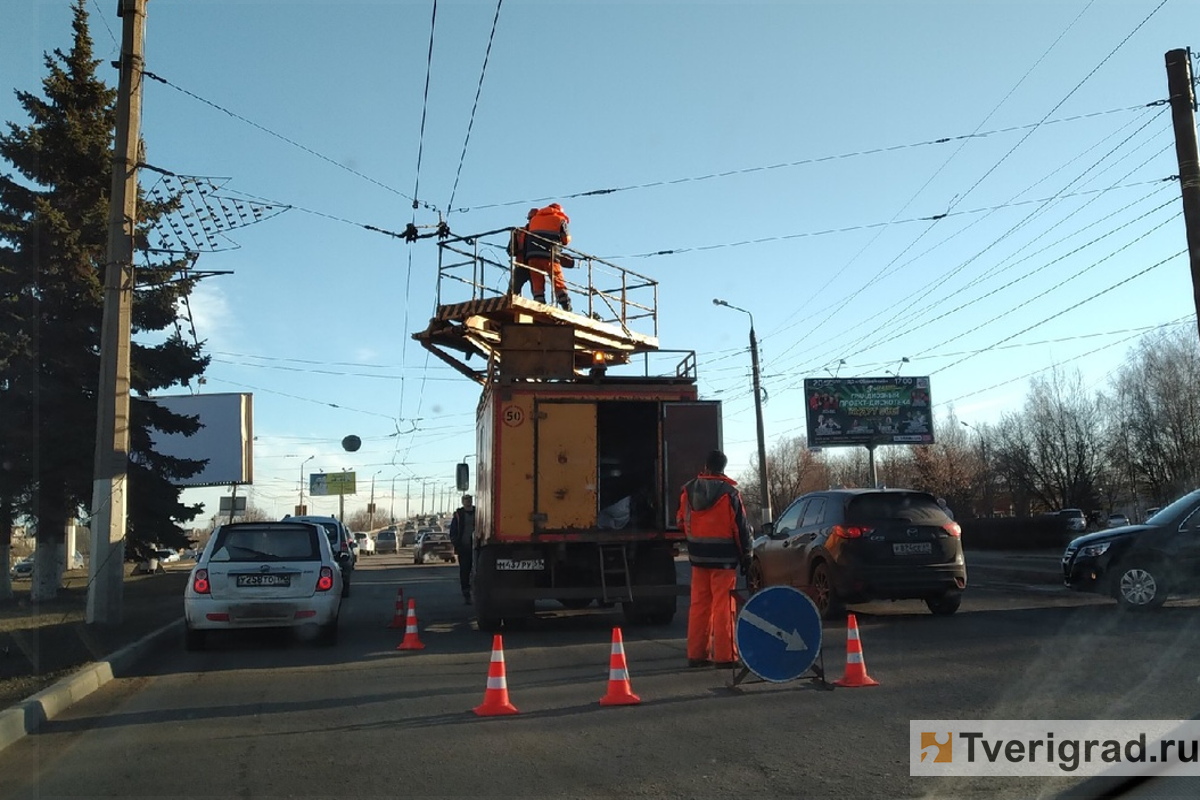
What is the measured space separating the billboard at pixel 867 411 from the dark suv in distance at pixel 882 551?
3102 cm

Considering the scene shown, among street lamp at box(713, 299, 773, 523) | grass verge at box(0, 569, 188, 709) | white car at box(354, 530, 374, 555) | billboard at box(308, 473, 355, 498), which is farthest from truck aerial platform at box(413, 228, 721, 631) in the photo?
billboard at box(308, 473, 355, 498)

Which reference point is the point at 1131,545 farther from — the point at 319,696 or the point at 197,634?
the point at 197,634

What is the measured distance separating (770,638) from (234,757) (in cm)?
374

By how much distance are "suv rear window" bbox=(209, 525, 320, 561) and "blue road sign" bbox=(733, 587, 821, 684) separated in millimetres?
6002

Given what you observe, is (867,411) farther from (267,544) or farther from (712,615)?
(712,615)

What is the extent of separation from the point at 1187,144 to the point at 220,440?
118 feet

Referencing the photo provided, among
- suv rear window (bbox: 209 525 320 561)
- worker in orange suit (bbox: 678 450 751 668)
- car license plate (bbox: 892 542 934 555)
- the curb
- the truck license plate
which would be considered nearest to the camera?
the curb

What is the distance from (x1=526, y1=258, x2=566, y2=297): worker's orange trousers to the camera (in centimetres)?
1455

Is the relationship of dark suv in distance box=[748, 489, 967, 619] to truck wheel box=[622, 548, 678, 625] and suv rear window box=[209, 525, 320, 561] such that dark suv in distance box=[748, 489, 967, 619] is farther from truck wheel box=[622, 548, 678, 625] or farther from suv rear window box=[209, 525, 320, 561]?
suv rear window box=[209, 525, 320, 561]

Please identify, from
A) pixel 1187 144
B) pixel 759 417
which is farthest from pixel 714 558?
pixel 759 417

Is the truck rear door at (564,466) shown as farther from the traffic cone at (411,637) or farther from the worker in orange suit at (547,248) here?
the worker in orange suit at (547,248)

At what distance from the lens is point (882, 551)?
11.6 metres

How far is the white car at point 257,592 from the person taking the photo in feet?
35.5

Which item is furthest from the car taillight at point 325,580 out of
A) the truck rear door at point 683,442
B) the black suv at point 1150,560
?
the black suv at point 1150,560
